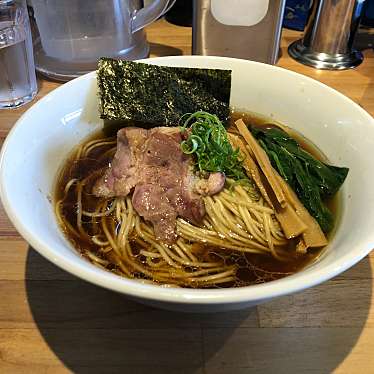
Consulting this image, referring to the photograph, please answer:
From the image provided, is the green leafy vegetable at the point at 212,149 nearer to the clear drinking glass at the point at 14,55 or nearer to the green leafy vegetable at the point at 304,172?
the green leafy vegetable at the point at 304,172

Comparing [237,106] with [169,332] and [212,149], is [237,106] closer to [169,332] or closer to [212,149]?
[212,149]

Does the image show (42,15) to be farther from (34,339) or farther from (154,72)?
(34,339)

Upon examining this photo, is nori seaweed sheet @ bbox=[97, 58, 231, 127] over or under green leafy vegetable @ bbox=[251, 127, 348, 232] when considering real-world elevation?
over

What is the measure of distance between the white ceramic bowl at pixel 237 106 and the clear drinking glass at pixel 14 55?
544 millimetres

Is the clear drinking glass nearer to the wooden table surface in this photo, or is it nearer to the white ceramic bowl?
the white ceramic bowl

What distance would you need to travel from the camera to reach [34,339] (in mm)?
1021

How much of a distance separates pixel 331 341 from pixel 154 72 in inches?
36.0

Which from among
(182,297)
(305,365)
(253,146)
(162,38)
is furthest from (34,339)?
(162,38)

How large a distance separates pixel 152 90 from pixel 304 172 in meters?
0.54

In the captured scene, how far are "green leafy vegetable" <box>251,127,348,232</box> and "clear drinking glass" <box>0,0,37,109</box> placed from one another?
0.98 metres

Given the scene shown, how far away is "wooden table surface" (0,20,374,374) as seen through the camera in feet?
3.22

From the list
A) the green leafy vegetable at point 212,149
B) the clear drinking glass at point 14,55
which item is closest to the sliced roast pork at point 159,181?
the green leafy vegetable at point 212,149

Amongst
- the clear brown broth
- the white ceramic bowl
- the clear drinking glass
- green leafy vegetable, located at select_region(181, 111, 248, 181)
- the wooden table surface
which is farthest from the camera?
the clear drinking glass

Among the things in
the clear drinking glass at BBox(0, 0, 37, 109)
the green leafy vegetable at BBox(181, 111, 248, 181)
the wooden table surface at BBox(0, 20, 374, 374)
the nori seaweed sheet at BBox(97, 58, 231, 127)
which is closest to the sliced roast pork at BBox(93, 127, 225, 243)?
the green leafy vegetable at BBox(181, 111, 248, 181)
